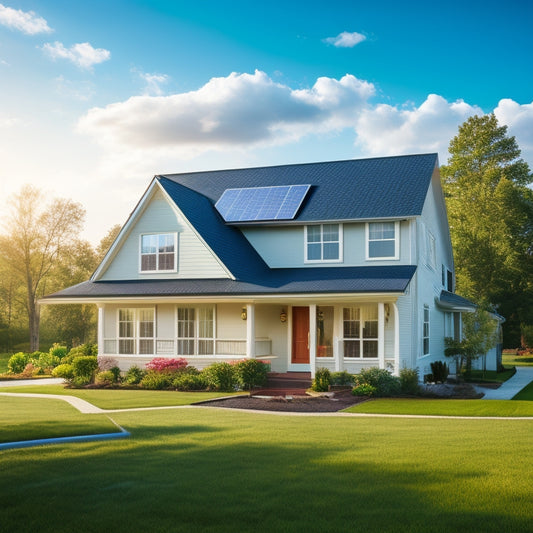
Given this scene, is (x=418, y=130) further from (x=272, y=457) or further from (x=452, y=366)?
(x=272, y=457)

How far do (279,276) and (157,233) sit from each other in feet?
16.7

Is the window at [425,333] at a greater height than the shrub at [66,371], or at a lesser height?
greater

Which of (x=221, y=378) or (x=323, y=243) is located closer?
(x=221, y=378)

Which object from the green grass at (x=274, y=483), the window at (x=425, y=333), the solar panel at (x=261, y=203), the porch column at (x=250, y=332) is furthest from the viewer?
the solar panel at (x=261, y=203)

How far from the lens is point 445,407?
17.6 meters

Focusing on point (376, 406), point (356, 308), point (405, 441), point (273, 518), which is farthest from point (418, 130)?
point (273, 518)

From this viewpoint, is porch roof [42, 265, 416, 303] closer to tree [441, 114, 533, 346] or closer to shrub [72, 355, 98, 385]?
shrub [72, 355, 98, 385]

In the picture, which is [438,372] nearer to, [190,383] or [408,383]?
[408,383]

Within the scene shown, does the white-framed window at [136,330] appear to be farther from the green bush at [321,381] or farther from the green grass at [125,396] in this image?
the green bush at [321,381]

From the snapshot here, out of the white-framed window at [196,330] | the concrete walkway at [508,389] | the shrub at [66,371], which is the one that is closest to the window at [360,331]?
the concrete walkway at [508,389]

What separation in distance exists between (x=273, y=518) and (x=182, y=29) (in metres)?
17.7

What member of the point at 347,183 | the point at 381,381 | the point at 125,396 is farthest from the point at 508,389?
the point at 125,396

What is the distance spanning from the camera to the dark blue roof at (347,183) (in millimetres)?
24422

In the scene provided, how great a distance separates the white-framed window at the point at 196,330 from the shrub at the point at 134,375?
66.6 inches
